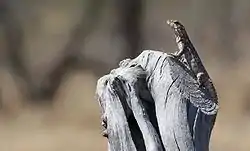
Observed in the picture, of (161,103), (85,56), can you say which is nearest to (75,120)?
A: (85,56)

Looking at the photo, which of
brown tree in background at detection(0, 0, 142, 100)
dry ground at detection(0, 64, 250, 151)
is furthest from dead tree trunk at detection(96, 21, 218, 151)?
brown tree in background at detection(0, 0, 142, 100)

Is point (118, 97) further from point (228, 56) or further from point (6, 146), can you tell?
point (6, 146)

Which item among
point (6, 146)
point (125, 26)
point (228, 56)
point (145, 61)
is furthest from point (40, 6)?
point (145, 61)

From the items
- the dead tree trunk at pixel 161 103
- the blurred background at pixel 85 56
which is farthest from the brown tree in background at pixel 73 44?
the dead tree trunk at pixel 161 103

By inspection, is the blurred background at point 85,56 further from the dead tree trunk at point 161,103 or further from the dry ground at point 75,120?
the dead tree trunk at point 161,103

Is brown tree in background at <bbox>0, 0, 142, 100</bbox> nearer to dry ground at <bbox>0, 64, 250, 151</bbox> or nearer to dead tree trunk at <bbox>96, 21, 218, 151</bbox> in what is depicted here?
dry ground at <bbox>0, 64, 250, 151</bbox>

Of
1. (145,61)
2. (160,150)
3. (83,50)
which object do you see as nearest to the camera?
(160,150)
